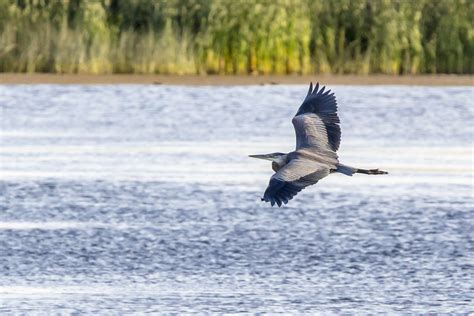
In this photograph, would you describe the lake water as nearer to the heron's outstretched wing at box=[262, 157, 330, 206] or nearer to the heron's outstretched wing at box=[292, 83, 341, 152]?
the heron's outstretched wing at box=[292, 83, 341, 152]

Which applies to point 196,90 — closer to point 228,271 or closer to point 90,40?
point 90,40

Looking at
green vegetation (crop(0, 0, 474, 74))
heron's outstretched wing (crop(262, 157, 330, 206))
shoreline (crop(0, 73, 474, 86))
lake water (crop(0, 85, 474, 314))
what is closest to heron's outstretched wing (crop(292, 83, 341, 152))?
heron's outstretched wing (crop(262, 157, 330, 206))

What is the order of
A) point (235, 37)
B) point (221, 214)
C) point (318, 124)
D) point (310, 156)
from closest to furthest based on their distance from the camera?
point (310, 156), point (318, 124), point (221, 214), point (235, 37)

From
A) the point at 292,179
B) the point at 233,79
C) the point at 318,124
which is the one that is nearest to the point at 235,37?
the point at 233,79

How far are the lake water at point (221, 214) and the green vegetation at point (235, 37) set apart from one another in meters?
0.63

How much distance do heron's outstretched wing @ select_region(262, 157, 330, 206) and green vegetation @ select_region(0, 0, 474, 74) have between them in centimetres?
1387

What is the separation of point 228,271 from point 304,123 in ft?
8.57

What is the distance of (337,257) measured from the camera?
36.5ft

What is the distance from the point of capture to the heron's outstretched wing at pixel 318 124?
7821 millimetres

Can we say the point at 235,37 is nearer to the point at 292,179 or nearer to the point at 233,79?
the point at 233,79

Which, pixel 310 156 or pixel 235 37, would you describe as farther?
pixel 235 37

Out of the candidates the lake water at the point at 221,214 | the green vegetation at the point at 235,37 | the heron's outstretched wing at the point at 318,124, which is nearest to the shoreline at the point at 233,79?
the green vegetation at the point at 235,37

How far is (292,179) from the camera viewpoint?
23.6 ft

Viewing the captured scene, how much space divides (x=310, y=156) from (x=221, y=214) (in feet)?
17.4
